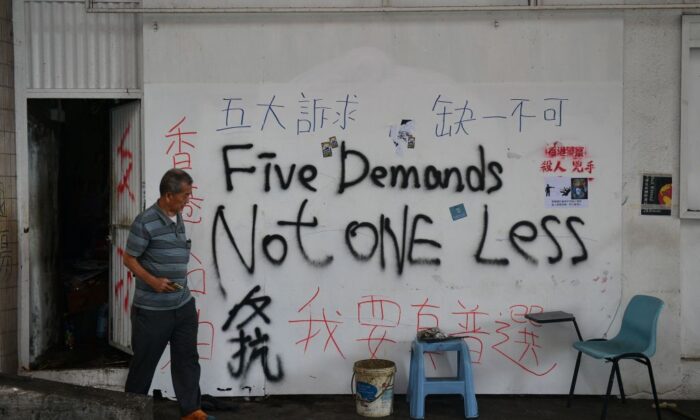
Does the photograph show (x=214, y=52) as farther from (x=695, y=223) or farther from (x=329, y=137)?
(x=695, y=223)

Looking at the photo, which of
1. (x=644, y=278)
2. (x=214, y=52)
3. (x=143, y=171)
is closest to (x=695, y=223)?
(x=644, y=278)

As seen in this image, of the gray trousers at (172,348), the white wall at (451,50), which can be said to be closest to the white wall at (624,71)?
the white wall at (451,50)

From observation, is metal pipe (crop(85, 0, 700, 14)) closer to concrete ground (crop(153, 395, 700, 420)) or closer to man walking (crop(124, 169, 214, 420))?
man walking (crop(124, 169, 214, 420))

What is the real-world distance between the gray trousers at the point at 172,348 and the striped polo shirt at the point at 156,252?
87 millimetres

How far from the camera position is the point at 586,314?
19.0 ft

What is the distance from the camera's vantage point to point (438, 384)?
5383 millimetres

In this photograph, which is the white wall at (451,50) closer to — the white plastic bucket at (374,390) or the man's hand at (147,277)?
the man's hand at (147,277)

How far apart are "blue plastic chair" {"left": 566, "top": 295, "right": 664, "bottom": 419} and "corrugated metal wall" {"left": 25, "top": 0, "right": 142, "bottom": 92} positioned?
14.6 ft

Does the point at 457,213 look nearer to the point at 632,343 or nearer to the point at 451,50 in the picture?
the point at 451,50

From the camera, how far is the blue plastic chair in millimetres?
5145

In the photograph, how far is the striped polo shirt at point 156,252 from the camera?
15.4ft

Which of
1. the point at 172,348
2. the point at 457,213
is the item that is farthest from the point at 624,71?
the point at 172,348

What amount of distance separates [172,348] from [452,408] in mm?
2355

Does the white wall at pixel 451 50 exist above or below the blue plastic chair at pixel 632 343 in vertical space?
above
